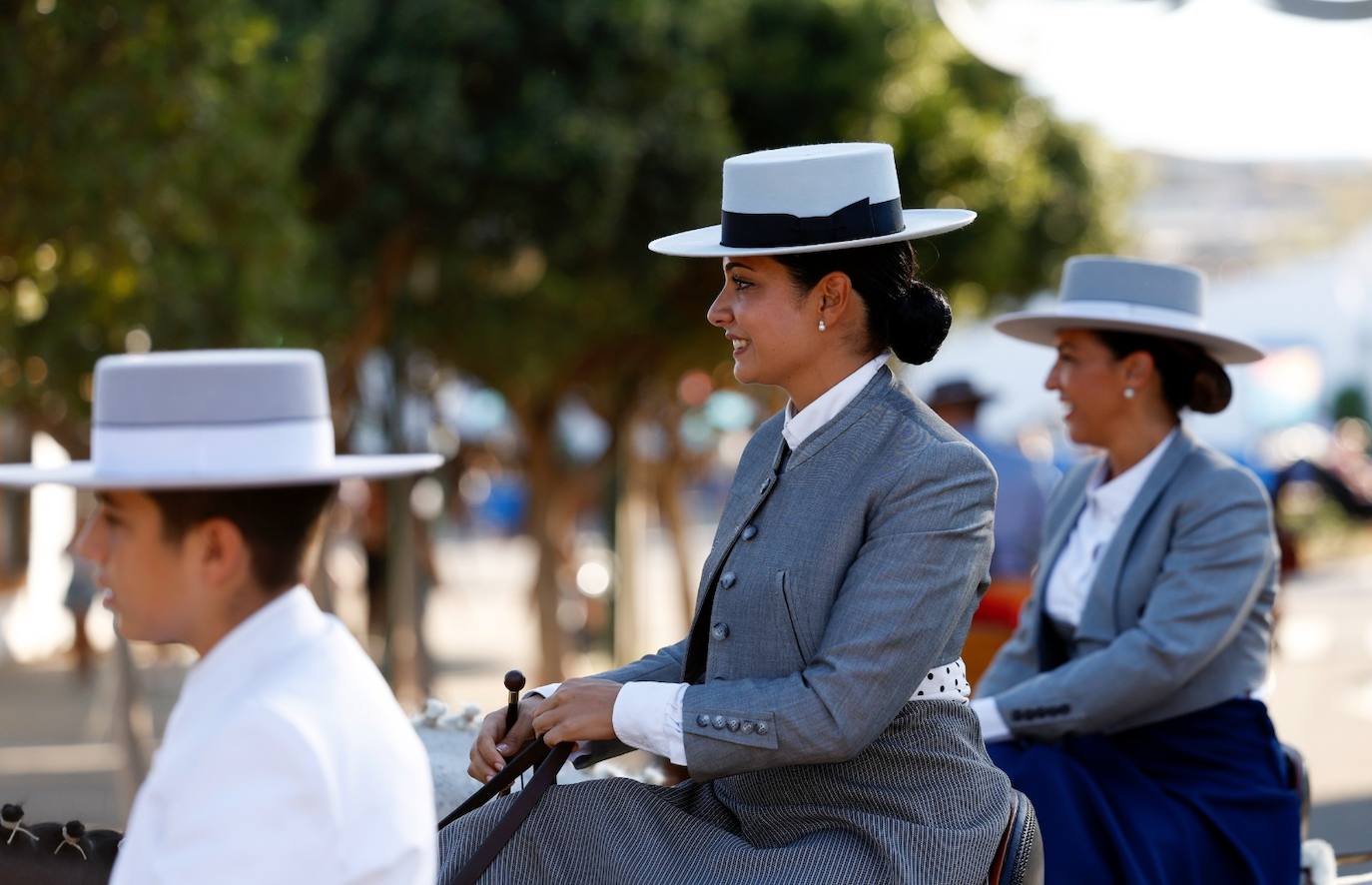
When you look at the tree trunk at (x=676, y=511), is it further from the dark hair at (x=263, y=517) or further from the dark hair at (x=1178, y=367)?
the dark hair at (x=263, y=517)

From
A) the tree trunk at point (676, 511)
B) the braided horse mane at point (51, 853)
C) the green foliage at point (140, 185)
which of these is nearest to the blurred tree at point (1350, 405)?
the tree trunk at point (676, 511)

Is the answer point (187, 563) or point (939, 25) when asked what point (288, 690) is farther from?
point (939, 25)

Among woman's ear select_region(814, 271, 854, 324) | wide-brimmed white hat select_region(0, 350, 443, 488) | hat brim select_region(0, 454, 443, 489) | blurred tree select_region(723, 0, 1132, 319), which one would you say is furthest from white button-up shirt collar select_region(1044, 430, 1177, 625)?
blurred tree select_region(723, 0, 1132, 319)

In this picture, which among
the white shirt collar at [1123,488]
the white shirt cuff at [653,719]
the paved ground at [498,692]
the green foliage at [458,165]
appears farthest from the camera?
the paved ground at [498,692]

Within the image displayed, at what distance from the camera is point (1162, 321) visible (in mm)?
4465

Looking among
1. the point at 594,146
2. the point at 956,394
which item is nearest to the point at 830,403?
the point at 956,394

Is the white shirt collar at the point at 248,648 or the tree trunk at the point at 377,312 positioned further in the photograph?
the tree trunk at the point at 377,312

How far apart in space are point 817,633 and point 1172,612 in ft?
4.84

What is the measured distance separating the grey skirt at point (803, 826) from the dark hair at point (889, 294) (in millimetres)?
660

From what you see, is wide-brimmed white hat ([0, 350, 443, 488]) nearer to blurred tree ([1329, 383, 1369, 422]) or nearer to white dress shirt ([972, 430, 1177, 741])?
white dress shirt ([972, 430, 1177, 741])

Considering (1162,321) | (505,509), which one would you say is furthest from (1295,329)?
(1162,321)

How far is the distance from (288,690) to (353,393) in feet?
46.4

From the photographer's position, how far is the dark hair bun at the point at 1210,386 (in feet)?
15.1

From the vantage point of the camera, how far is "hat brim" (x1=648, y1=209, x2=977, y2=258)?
3.08 meters
